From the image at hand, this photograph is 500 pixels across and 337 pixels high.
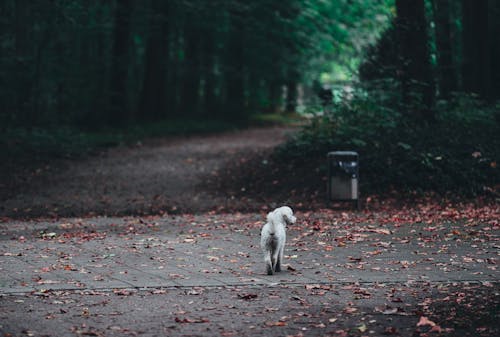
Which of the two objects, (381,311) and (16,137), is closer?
(381,311)

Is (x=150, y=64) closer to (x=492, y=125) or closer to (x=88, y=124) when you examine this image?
(x=88, y=124)

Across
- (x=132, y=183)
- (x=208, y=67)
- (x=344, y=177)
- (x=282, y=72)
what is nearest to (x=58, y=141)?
(x=132, y=183)

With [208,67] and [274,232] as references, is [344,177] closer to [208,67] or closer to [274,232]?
[274,232]

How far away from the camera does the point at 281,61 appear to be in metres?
42.0

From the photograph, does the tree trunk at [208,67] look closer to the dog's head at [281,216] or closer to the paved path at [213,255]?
the paved path at [213,255]

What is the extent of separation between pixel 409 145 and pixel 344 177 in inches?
116

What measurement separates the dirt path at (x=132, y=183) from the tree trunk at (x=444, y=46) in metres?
5.66

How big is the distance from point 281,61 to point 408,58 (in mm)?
22174

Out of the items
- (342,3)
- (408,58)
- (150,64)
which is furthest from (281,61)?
(408,58)

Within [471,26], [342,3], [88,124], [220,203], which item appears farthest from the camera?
[342,3]

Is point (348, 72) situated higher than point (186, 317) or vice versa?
point (348, 72)

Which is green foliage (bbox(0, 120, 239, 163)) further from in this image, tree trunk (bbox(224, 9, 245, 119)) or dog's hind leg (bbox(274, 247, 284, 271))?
dog's hind leg (bbox(274, 247, 284, 271))

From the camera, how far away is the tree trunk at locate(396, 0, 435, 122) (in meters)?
19.9

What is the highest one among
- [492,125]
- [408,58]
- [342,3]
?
[342,3]
